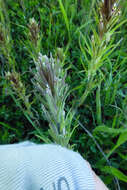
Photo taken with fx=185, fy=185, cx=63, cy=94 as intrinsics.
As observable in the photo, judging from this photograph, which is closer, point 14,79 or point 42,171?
point 42,171

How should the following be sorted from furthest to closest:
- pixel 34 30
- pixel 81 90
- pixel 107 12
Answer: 1. pixel 81 90
2. pixel 34 30
3. pixel 107 12

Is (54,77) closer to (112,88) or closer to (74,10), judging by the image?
(112,88)

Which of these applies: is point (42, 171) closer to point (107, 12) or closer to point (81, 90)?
point (107, 12)

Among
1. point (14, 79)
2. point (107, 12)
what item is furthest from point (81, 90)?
point (107, 12)

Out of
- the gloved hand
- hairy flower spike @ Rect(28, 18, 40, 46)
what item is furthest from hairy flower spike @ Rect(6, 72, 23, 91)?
the gloved hand

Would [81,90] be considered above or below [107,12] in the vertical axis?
below

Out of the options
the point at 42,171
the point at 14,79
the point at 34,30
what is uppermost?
the point at 34,30

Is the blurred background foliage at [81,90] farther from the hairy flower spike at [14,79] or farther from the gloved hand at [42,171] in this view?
the gloved hand at [42,171]

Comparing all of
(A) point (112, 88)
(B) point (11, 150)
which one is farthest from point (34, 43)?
(A) point (112, 88)

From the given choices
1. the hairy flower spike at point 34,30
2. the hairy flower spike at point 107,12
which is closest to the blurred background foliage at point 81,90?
the hairy flower spike at point 34,30

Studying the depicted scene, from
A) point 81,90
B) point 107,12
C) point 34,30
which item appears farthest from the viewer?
point 81,90
